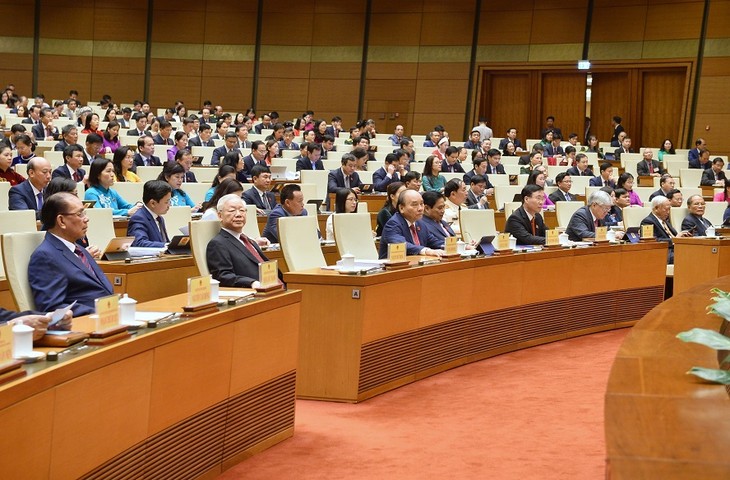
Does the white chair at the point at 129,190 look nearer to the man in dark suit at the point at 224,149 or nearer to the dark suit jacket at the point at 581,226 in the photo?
the dark suit jacket at the point at 581,226

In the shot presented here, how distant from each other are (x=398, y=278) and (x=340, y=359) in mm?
539

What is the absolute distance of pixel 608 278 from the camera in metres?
6.99

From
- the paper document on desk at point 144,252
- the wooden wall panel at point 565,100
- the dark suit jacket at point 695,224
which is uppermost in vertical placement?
the wooden wall panel at point 565,100

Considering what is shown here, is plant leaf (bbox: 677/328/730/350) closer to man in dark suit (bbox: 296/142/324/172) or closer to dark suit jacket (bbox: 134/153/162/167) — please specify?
dark suit jacket (bbox: 134/153/162/167)

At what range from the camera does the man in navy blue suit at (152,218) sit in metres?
5.44

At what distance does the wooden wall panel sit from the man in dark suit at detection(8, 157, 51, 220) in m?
12.0

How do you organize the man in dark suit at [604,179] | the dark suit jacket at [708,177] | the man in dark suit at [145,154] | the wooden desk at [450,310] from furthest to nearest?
the dark suit jacket at [708,177], the man in dark suit at [604,179], the man in dark suit at [145,154], the wooden desk at [450,310]

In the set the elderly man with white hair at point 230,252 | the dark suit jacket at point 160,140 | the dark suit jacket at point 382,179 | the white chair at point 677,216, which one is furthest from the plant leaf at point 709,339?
the dark suit jacket at point 160,140

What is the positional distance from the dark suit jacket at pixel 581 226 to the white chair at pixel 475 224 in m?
0.74

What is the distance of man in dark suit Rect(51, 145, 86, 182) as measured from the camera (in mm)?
Answer: 7336

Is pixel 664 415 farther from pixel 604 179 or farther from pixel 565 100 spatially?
pixel 565 100

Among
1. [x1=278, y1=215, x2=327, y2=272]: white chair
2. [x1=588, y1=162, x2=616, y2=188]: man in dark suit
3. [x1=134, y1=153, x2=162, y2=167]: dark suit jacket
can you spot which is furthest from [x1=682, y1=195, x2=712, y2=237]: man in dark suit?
[x1=134, y1=153, x2=162, y2=167]: dark suit jacket

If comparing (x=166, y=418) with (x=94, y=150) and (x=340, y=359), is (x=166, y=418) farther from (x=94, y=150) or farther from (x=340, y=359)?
(x=94, y=150)

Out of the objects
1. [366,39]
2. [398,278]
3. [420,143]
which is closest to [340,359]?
[398,278]
